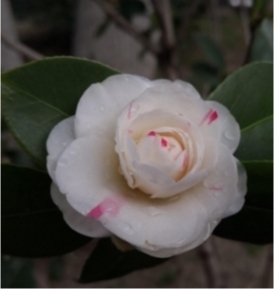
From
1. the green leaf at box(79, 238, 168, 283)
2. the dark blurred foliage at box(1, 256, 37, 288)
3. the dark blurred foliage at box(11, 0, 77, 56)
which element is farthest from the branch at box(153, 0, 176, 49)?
the dark blurred foliage at box(11, 0, 77, 56)

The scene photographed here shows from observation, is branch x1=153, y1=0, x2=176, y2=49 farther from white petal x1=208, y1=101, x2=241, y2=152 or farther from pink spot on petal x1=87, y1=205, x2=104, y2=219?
pink spot on petal x1=87, y1=205, x2=104, y2=219

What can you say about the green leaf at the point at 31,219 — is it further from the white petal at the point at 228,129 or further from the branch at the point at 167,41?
the branch at the point at 167,41

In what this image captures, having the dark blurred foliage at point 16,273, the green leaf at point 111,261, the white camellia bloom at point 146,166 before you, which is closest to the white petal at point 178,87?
the white camellia bloom at point 146,166

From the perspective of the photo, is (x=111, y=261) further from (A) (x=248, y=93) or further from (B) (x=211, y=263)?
(B) (x=211, y=263)

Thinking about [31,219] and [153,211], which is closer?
[153,211]

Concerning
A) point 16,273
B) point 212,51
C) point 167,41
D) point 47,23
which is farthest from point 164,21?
point 47,23

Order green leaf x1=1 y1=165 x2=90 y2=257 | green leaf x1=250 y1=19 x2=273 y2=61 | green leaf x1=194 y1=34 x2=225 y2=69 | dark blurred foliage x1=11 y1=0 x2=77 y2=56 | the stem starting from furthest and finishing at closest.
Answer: dark blurred foliage x1=11 y1=0 x2=77 y2=56 < green leaf x1=194 y1=34 x2=225 y2=69 < the stem < green leaf x1=250 y1=19 x2=273 y2=61 < green leaf x1=1 y1=165 x2=90 y2=257

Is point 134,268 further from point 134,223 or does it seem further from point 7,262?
point 7,262
